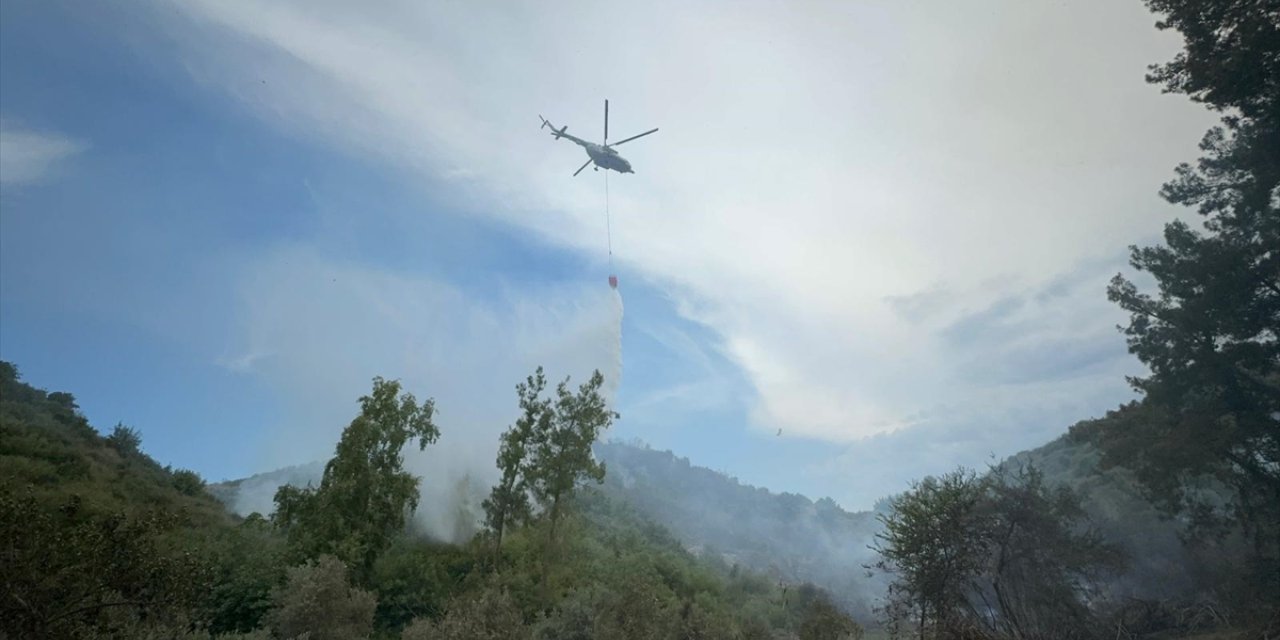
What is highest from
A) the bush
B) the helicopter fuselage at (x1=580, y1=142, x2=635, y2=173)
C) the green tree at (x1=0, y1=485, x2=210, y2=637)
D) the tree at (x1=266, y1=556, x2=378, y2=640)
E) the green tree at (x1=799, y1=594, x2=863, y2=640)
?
the helicopter fuselage at (x1=580, y1=142, x2=635, y2=173)

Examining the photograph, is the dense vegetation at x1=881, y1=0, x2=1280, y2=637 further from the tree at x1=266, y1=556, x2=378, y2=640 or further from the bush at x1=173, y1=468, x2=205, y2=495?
the bush at x1=173, y1=468, x2=205, y2=495

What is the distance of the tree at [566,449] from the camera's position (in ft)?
105

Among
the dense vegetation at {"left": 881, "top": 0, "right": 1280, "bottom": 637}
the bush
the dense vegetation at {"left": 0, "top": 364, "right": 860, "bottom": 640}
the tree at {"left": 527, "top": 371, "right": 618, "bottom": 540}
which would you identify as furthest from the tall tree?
the bush

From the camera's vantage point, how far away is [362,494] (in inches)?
1182

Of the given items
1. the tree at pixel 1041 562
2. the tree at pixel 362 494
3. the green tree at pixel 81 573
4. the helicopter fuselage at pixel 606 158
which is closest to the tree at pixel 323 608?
the green tree at pixel 81 573

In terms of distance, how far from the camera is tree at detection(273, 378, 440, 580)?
28.6m

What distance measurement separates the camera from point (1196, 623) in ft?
90.9

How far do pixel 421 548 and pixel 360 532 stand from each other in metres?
8.55

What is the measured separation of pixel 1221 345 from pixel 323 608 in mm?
35750

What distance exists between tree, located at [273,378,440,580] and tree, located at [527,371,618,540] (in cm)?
600

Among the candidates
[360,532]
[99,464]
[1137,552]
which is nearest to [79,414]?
[99,464]

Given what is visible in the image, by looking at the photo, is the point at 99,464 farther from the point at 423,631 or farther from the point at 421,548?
the point at 423,631

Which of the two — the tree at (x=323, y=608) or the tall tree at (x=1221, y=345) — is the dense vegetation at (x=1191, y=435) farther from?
the tree at (x=323, y=608)

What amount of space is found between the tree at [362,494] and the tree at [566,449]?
6.00 metres
